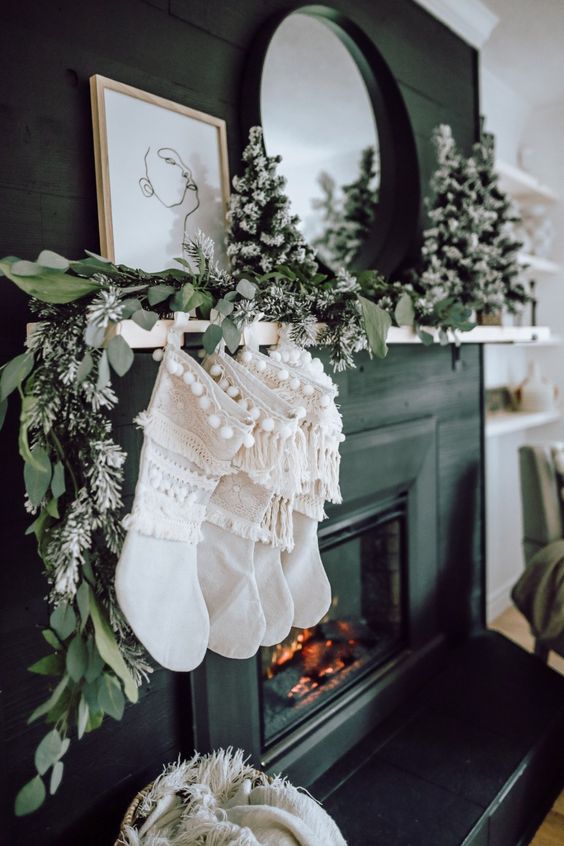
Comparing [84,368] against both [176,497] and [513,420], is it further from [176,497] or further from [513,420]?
[513,420]

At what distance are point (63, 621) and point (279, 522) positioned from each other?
399 millimetres

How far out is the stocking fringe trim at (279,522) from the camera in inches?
41.1

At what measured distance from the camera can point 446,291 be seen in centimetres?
162

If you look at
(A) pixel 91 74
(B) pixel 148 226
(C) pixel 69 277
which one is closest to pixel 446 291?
(B) pixel 148 226

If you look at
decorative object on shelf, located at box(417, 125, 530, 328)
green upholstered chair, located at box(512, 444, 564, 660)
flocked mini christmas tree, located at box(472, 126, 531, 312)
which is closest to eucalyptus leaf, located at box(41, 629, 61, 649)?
decorative object on shelf, located at box(417, 125, 530, 328)

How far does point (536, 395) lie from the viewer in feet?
9.32

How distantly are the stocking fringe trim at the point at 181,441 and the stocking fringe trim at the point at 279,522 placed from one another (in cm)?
14

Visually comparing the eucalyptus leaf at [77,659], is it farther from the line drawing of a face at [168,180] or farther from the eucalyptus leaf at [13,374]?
the line drawing of a face at [168,180]

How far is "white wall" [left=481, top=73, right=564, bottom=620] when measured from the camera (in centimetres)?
279

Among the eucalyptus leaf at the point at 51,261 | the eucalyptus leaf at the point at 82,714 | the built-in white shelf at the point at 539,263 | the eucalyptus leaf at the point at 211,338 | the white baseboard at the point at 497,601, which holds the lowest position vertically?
the white baseboard at the point at 497,601

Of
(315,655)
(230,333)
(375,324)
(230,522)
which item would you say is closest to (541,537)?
(315,655)

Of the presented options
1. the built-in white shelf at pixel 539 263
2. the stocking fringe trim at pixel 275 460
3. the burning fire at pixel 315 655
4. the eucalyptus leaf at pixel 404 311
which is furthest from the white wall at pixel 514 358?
the stocking fringe trim at pixel 275 460

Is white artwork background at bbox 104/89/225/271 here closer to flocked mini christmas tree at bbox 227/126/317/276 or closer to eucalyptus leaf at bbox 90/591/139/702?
flocked mini christmas tree at bbox 227/126/317/276

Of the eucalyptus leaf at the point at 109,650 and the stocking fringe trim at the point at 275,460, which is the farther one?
the stocking fringe trim at the point at 275,460
